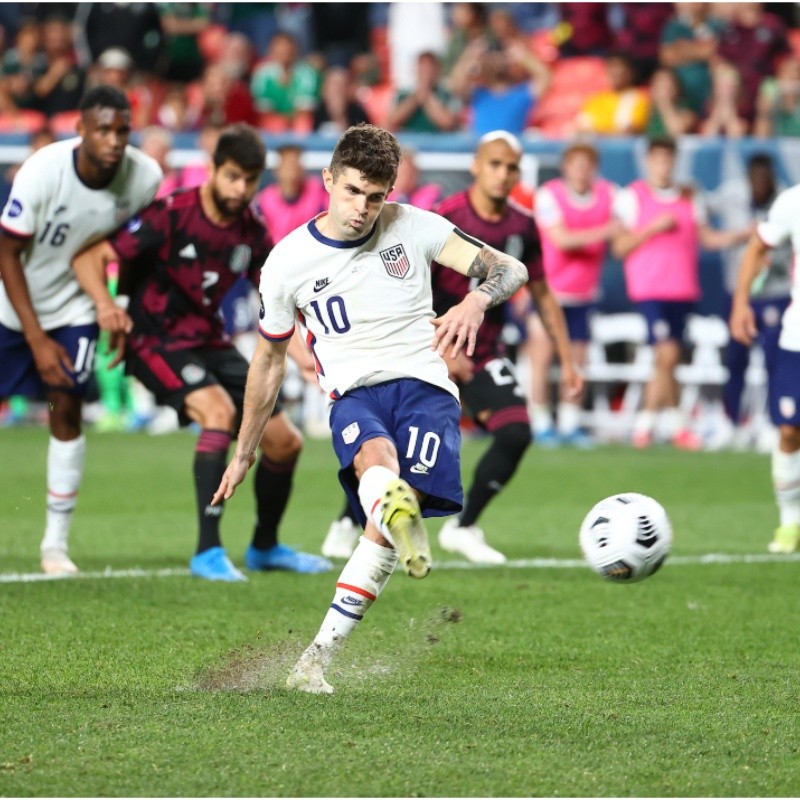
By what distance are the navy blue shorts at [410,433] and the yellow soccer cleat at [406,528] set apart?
47 centimetres

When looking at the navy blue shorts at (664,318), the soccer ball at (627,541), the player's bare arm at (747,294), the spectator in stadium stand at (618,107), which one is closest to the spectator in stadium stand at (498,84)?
the spectator in stadium stand at (618,107)

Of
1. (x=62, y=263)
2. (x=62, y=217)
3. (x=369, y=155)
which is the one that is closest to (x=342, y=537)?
(x=62, y=263)

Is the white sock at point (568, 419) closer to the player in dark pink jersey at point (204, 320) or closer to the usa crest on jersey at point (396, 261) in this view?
the player in dark pink jersey at point (204, 320)

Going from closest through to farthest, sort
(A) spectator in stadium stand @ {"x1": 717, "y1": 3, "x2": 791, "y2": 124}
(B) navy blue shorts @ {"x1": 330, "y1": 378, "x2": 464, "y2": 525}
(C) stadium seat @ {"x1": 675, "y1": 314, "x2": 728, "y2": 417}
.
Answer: (B) navy blue shorts @ {"x1": 330, "y1": 378, "x2": 464, "y2": 525} < (C) stadium seat @ {"x1": 675, "y1": 314, "x2": 728, "y2": 417} < (A) spectator in stadium stand @ {"x1": 717, "y1": 3, "x2": 791, "y2": 124}

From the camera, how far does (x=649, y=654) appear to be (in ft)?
20.4

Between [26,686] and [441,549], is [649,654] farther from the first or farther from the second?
[441,549]

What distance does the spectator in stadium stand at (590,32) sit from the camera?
18.9m

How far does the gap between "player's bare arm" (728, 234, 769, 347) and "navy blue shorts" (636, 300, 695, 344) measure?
6.42 metres

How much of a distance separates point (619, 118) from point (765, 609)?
1073 cm

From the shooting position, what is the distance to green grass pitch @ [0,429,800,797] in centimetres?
433

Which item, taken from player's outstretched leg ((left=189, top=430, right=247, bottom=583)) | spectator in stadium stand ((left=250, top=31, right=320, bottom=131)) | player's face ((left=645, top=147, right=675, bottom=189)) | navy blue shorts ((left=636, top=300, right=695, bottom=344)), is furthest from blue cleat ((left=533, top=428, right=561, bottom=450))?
player's outstretched leg ((left=189, top=430, right=247, bottom=583))

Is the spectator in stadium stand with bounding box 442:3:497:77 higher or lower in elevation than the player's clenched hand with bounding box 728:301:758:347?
higher

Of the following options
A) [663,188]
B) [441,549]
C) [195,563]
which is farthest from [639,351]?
[195,563]

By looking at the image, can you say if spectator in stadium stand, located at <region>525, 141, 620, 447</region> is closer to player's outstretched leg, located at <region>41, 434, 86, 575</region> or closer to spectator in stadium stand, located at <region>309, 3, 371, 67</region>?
spectator in stadium stand, located at <region>309, 3, 371, 67</region>
